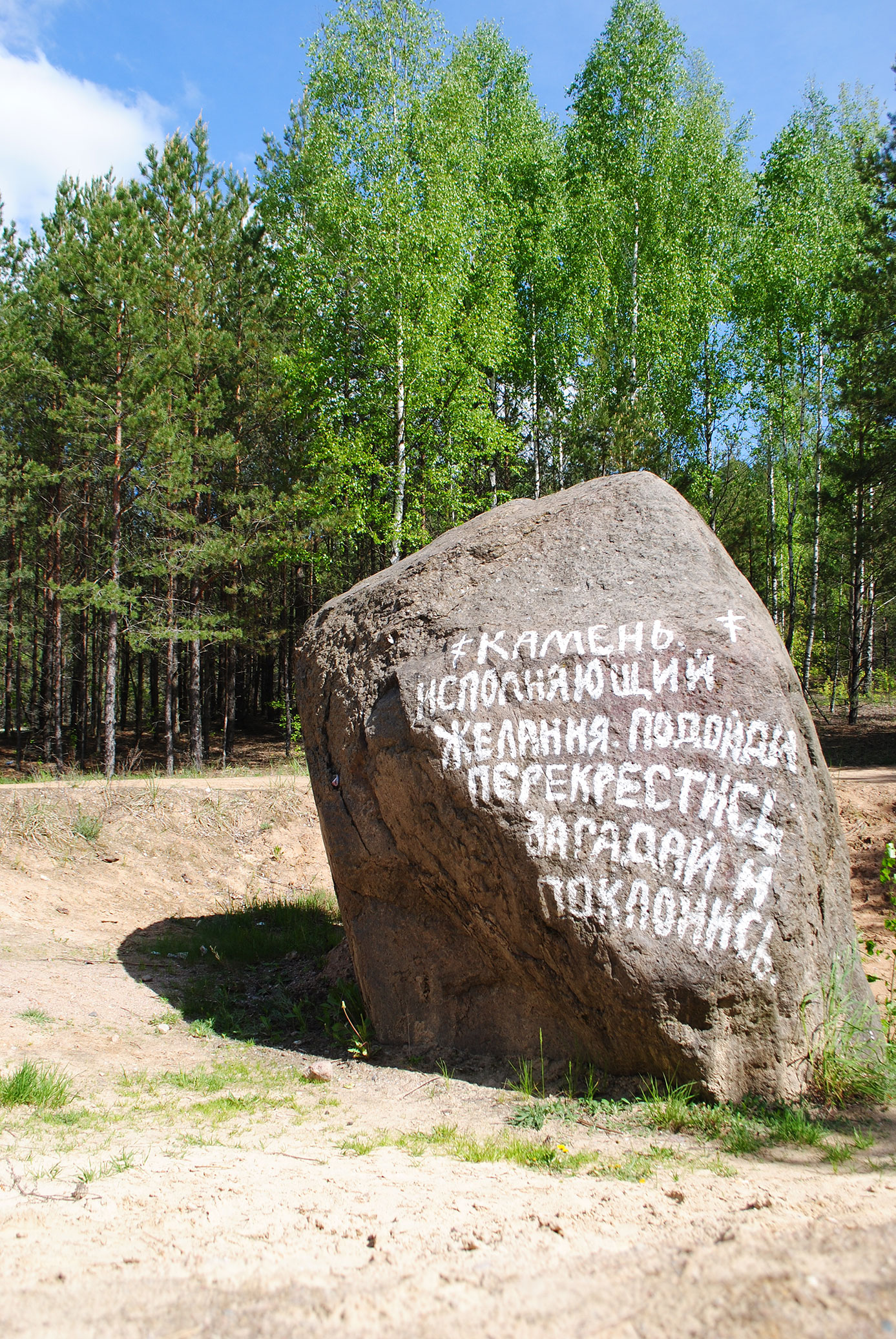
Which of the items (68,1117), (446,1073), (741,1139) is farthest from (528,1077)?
(68,1117)

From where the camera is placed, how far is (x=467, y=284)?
17.4 metres

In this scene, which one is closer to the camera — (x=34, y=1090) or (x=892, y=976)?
(x=34, y=1090)

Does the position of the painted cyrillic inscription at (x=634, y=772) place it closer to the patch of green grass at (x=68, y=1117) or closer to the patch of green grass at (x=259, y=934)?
the patch of green grass at (x=68, y=1117)

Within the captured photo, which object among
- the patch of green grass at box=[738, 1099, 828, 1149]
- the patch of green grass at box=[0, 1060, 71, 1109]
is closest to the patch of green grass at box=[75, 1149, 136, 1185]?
the patch of green grass at box=[0, 1060, 71, 1109]

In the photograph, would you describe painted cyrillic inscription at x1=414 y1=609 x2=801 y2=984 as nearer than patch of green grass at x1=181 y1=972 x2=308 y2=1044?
Yes

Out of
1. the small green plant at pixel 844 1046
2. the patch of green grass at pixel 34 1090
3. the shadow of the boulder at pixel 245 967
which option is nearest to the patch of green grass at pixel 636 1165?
the small green plant at pixel 844 1046

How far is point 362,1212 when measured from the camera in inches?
119

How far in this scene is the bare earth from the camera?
7.36ft

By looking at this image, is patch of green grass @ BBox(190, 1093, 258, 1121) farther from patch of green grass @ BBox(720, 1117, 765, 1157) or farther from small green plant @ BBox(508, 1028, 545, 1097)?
patch of green grass @ BBox(720, 1117, 765, 1157)

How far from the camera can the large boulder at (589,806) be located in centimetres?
405

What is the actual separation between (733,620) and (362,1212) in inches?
129

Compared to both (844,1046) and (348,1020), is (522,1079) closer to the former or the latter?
(348,1020)

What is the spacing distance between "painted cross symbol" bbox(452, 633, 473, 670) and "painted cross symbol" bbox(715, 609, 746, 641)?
142cm

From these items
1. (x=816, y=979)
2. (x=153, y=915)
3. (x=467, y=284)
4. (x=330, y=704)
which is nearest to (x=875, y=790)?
(x=816, y=979)
